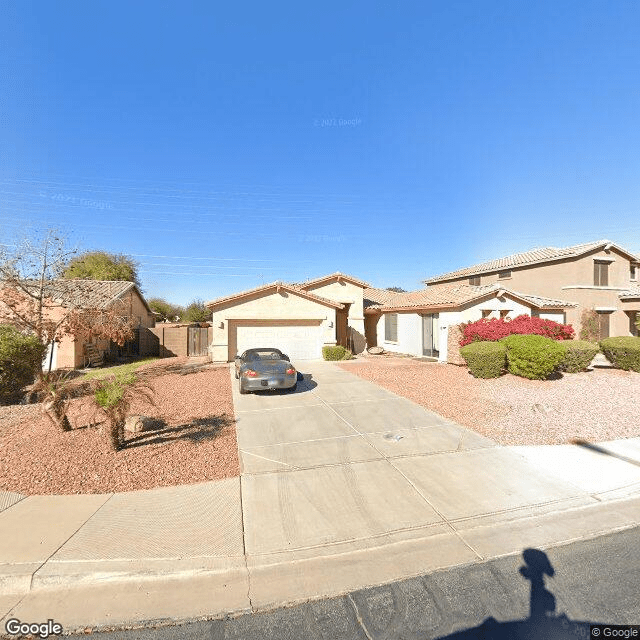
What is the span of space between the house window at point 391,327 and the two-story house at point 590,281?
30.7ft

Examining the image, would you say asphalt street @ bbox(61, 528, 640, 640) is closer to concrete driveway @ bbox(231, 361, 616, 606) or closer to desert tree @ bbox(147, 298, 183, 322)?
concrete driveway @ bbox(231, 361, 616, 606)

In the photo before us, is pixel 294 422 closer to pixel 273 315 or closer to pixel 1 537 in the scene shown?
pixel 1 537

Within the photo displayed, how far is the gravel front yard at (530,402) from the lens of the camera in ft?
20.8

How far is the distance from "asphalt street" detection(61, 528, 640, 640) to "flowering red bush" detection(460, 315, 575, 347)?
1066 cm

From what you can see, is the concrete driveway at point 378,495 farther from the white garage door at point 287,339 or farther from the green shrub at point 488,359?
the white garage door at point 287,339

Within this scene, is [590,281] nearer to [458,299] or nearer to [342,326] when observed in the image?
[458,299]

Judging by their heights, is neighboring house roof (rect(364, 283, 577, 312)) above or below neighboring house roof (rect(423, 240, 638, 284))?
below

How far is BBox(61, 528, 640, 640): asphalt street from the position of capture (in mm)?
2365

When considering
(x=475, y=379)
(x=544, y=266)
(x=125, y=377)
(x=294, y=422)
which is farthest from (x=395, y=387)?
(x=544, y=266)

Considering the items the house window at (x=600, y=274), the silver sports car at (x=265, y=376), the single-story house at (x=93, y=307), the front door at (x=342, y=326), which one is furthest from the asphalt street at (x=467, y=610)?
the house window at (x=600, y=274)

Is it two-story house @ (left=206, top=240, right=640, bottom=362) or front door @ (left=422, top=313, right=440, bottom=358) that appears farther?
front door @ (left=422, top=313, right=440, bottom=358)

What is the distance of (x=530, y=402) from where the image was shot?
27.3ft

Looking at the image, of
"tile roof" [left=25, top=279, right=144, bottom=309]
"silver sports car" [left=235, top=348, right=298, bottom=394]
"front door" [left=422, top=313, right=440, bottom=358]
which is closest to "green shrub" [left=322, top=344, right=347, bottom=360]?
"front door" [left=422, top=313, right=440, bottom=358]

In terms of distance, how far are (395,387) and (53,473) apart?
8383 mm
